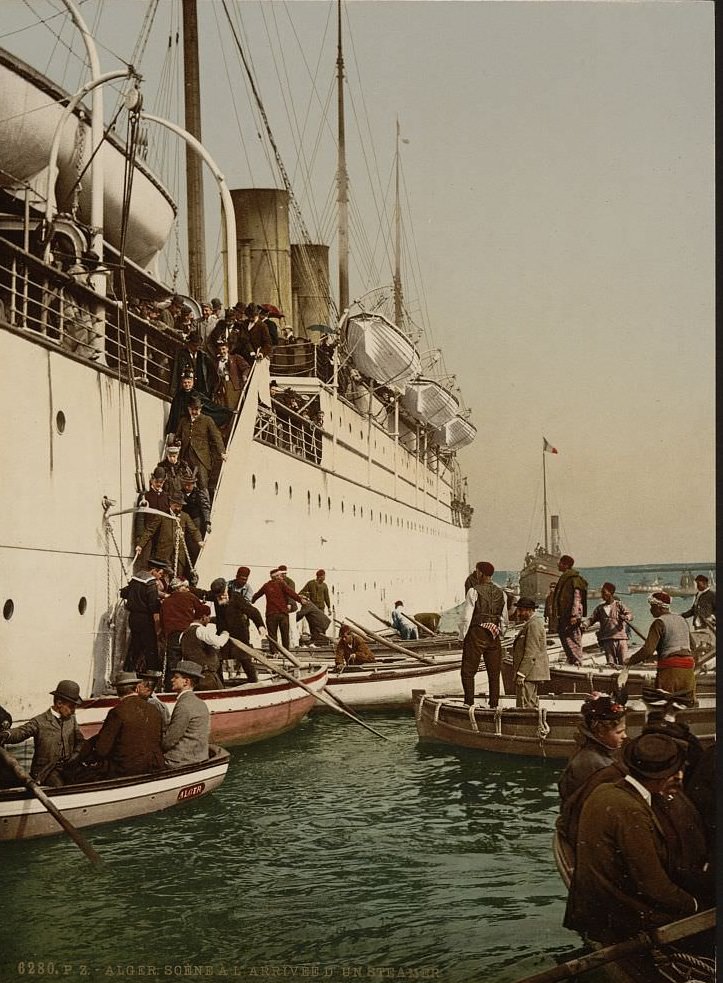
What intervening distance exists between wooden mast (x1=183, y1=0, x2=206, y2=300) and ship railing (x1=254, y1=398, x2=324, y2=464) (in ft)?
4.23

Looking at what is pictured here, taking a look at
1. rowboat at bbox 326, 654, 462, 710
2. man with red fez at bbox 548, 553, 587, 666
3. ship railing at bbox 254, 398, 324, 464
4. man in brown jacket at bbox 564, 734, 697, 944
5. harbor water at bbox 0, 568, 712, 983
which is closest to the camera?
man in brown jacket at bbox 564, 734, 697, 944

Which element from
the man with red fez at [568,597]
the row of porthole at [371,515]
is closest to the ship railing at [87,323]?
the row of porthole at [371,515]

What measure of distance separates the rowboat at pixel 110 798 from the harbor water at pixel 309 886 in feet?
0.29

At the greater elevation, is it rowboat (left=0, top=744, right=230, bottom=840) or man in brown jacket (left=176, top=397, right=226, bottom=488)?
man in brown jacket (left=176, top=397, right=226, bottom=488)

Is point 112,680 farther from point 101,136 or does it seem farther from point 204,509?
point 101,136

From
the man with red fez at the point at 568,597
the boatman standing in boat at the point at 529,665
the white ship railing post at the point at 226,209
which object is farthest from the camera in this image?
the boatman standing in boat at the point at 529,665

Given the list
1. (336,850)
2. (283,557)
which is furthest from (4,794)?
(283,557)

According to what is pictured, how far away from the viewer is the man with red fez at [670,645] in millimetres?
7254

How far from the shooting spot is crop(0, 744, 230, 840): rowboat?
671 cm

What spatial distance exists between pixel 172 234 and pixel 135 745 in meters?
4.23

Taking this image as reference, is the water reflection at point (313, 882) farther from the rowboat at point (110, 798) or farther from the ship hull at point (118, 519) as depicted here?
the ship hull at point (118, 519)

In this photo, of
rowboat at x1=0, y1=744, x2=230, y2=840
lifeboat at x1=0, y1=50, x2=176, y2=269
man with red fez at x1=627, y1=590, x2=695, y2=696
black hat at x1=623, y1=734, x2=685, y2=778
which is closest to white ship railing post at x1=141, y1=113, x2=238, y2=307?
lifeboat at x1=0, y1=50, x2=176, y2=269

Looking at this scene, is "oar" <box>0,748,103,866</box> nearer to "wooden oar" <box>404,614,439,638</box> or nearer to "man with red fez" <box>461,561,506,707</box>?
"man with red fez" <box>461,561,506,707</box>

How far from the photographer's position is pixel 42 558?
7.36m
